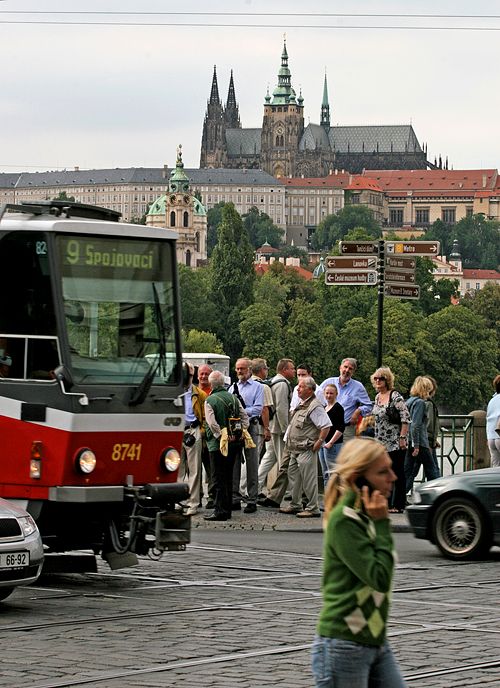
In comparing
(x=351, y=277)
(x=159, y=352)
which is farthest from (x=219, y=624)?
(x=351, y=277)

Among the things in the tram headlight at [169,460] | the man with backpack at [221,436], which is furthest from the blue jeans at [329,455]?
the tram headlight at [169,460]

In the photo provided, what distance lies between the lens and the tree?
141 meters

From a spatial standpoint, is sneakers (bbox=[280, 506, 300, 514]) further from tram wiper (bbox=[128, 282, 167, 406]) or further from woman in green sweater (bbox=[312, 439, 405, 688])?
woman in green sweater (bbox=[312, 439, 405, 688])

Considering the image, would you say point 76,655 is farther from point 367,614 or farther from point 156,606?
point 367,614

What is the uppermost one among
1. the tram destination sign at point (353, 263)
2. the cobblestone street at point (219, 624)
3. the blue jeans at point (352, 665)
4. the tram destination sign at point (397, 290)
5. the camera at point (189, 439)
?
the tram destination sign at point (353, 263)

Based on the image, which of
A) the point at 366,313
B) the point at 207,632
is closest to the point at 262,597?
the point at 207,632

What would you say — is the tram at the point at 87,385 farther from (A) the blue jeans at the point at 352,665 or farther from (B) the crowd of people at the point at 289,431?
(A) the blue jeans at the point at 352,665

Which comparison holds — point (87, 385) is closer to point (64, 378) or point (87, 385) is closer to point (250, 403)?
point (64, 378)

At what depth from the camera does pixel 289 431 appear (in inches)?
747

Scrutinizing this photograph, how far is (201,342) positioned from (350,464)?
129677 millimetres

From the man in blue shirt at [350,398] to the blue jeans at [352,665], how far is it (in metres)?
13.7

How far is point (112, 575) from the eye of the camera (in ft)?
45.9

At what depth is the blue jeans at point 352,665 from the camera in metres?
5.73

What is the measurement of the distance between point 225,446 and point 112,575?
4.45 metres
